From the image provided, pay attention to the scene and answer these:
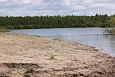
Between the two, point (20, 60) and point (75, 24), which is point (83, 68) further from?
point (75, 24)

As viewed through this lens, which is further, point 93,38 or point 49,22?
point 49,22

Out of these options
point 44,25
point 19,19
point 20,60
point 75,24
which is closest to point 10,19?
point 19,19

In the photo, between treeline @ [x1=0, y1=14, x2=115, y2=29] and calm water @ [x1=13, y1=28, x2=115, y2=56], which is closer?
calm water @ [x1=13, y1=28, x2=115, y2=56]

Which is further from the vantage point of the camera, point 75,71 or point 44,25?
point 44,25

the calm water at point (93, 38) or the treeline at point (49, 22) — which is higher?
the calm water at point (93, 38)

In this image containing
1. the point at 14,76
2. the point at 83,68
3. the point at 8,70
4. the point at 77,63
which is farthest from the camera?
the point at 77,63

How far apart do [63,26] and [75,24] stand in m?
5.14

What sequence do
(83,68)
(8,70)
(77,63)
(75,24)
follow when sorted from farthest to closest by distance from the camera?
(75,24) → (77,63) → (83,68) → (8,70)

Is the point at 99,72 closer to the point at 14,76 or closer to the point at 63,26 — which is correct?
the point at 14,76

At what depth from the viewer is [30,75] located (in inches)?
637

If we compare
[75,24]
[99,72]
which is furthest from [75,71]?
[75,24]

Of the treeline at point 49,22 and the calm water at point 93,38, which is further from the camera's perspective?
the treeline at point 49,22

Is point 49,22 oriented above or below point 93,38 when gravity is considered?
below

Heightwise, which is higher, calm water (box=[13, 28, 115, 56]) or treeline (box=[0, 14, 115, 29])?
calm water (box=[13, 28, 115, 56])
